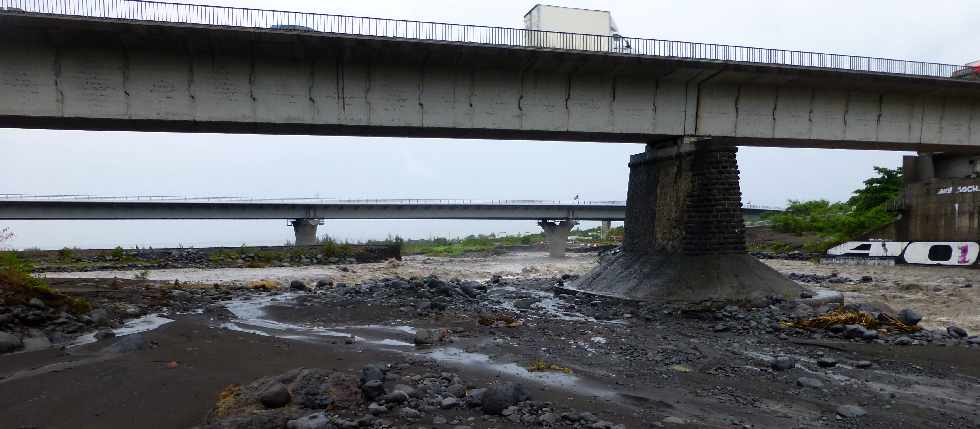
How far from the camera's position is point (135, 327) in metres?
12.0

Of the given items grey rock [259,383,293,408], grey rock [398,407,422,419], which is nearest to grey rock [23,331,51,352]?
grey rock [259,383,293,408]

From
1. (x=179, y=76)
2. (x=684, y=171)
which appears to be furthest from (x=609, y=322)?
(x=179, y=76)

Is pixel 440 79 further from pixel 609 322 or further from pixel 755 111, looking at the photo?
pixel 755 111

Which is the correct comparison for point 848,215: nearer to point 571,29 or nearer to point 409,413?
point 571,29

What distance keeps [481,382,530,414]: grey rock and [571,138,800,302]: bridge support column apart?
1163 cm

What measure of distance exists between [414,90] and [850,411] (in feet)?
50.4

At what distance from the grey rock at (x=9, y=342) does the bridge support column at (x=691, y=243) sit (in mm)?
14662

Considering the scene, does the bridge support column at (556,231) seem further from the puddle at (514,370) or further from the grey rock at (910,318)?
the puddle at (514,370)

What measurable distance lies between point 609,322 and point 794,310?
4631 millimetres

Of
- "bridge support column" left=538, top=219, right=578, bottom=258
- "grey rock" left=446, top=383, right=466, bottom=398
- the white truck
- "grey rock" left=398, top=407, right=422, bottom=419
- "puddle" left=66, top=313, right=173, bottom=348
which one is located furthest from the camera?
"bridge support column" left=538, top=219, right=578, bottom=258

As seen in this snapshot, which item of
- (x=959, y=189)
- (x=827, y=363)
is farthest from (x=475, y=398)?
(x=959, y=189)

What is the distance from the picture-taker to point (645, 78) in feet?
69.2

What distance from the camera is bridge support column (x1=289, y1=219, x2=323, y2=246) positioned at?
55.9 metres

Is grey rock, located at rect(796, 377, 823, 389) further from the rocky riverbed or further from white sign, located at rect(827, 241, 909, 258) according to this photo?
white sign, located at rect(827, 241, 909, 258)
